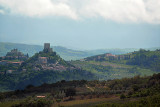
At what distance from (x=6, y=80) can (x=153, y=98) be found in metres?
120

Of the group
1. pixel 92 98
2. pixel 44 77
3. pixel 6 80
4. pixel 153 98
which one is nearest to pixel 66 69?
pixel 44 77

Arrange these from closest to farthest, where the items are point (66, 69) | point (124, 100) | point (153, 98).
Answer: point (153, 98) → point (124, 100) → point (66, 69)

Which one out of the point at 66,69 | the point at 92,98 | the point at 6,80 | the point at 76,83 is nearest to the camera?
the point at 92,98

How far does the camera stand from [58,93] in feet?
281

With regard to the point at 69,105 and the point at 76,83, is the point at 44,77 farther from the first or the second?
the point at 69,105

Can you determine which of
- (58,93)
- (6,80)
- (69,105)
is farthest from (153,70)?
(69,105)

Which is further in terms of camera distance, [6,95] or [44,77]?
[44,77]

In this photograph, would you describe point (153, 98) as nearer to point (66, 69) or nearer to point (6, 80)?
point (6, 80)

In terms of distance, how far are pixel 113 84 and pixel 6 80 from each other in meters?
88.5

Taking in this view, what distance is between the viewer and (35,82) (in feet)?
568

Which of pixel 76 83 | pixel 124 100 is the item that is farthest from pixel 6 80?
pixel 124 100

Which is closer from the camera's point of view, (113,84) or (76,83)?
(113,84)

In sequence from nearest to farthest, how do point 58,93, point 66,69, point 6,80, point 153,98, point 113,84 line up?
point 153,98, point 58,93, point 113,84, point 6,80, point 66,69

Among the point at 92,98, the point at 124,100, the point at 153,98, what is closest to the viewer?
the point at 153,98
